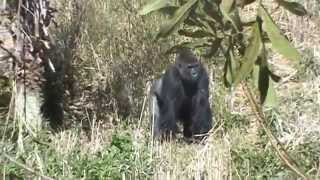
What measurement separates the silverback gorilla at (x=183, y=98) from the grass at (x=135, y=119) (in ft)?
0.40

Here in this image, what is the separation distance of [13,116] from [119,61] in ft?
7.01

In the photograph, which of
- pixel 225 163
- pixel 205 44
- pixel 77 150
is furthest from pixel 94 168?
pixel 205 44

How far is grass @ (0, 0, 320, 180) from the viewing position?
421 cm

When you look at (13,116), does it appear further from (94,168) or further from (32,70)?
(94,168)

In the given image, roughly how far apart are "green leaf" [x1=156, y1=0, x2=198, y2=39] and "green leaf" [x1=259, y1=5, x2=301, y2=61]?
0.16 meters

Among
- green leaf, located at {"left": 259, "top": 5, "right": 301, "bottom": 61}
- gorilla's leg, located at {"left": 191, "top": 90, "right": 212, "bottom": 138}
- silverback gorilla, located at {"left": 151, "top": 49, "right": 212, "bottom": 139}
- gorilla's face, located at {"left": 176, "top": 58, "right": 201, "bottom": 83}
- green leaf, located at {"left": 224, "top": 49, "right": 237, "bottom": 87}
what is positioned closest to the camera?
green leaf, located at {"left": 259, "top": 5, "right": 301, "bottom": 61}

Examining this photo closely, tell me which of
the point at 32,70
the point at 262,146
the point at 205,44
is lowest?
the point at 262,146

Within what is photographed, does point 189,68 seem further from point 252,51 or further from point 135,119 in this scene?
point 252,51

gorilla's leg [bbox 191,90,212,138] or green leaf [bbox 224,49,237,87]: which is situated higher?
green leaf [bbox 224,49,237,87]

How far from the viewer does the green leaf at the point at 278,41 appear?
170cm

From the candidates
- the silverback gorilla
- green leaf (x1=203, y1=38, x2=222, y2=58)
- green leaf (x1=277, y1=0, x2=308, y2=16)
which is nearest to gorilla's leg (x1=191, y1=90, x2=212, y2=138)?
the silverback gorilla

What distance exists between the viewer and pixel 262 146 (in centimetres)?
505

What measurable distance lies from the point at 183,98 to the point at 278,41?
16.7ft

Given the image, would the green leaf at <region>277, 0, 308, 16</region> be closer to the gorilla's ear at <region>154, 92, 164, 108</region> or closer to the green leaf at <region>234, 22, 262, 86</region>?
the green leaf at <region>234, 22, 262, 86</region>
